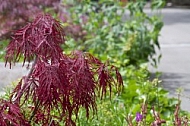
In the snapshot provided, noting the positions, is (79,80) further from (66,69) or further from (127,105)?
(127,105)

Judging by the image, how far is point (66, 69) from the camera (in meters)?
3.14

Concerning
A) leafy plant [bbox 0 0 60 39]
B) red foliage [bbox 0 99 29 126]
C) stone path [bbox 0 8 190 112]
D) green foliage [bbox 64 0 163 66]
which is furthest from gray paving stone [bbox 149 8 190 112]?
leafy plant [bbox 0 0 60 39]

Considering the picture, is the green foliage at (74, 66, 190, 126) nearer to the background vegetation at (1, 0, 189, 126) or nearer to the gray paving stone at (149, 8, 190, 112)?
the gray paving stone at (149, 8, 190, 112)

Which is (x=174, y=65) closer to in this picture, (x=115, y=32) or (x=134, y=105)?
(x=115, y=32)

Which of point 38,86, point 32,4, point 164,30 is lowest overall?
point 164,30

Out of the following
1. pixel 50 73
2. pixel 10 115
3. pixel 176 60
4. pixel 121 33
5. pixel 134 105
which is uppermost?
pixel 50 73

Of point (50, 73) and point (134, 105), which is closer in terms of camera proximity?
point (50, 73)

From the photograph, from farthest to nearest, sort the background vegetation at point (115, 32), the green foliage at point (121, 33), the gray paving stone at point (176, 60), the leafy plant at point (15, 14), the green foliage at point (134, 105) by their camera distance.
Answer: the leafy plant at point (15, 14)
the green foliage at point (121, 33)
the background vegetation at point (115, 32)
the gray paving stone at point (176, 60)
the green foliage at point (134, 105)

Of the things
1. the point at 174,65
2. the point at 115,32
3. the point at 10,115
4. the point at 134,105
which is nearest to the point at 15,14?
the point at 115,32

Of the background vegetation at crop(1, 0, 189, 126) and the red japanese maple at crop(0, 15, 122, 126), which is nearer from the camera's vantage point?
the red japanese maple at crop(0, 15, 122, 126)

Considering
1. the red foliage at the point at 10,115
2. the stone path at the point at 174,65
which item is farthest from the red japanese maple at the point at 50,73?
the stone path at the point at 174,65

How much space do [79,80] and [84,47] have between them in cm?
710

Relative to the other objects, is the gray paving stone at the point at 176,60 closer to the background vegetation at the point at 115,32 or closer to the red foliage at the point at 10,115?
the background vegetation at the point at 115,32

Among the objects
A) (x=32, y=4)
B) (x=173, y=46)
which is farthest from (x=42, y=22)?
(x=173, y=46)
